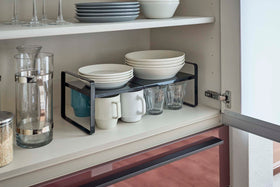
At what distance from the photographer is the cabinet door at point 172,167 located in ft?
3.96

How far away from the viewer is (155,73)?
1.51 m

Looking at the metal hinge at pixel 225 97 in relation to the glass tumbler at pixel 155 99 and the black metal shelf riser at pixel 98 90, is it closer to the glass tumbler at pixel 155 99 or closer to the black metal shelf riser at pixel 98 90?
the black metal shelf riser at pixel 98 90

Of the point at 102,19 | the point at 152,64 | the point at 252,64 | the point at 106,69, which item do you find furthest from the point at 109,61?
the point at 252,64

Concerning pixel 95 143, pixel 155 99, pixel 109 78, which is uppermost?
pixel 109 78

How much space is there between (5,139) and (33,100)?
21 cm

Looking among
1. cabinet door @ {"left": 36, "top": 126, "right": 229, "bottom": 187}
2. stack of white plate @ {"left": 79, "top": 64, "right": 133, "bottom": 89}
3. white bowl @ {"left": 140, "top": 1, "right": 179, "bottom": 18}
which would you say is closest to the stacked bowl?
white bowl @ {"left": 140, "top": 1, "right": 179, "bottom": 18}

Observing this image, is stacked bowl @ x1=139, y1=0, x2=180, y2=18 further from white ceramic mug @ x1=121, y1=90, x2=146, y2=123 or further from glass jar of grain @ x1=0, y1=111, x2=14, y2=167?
glass jar of grain @ x1=0, y1=111, x2=14, y2=167

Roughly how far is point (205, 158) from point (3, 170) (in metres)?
0.79

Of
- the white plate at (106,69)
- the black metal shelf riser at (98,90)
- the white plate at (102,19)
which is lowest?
the black metal shelf riser at (98,90)

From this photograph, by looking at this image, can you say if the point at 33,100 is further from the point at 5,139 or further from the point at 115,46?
the point at 115,46

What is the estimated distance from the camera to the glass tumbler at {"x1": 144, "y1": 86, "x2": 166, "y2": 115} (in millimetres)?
1518

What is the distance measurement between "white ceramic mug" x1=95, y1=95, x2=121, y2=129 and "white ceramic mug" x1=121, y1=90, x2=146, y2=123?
0.20 ft

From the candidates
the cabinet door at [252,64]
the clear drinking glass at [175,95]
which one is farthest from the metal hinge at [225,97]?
the clear drinking glass at [175,95]

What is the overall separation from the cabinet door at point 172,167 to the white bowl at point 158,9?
51 cm
